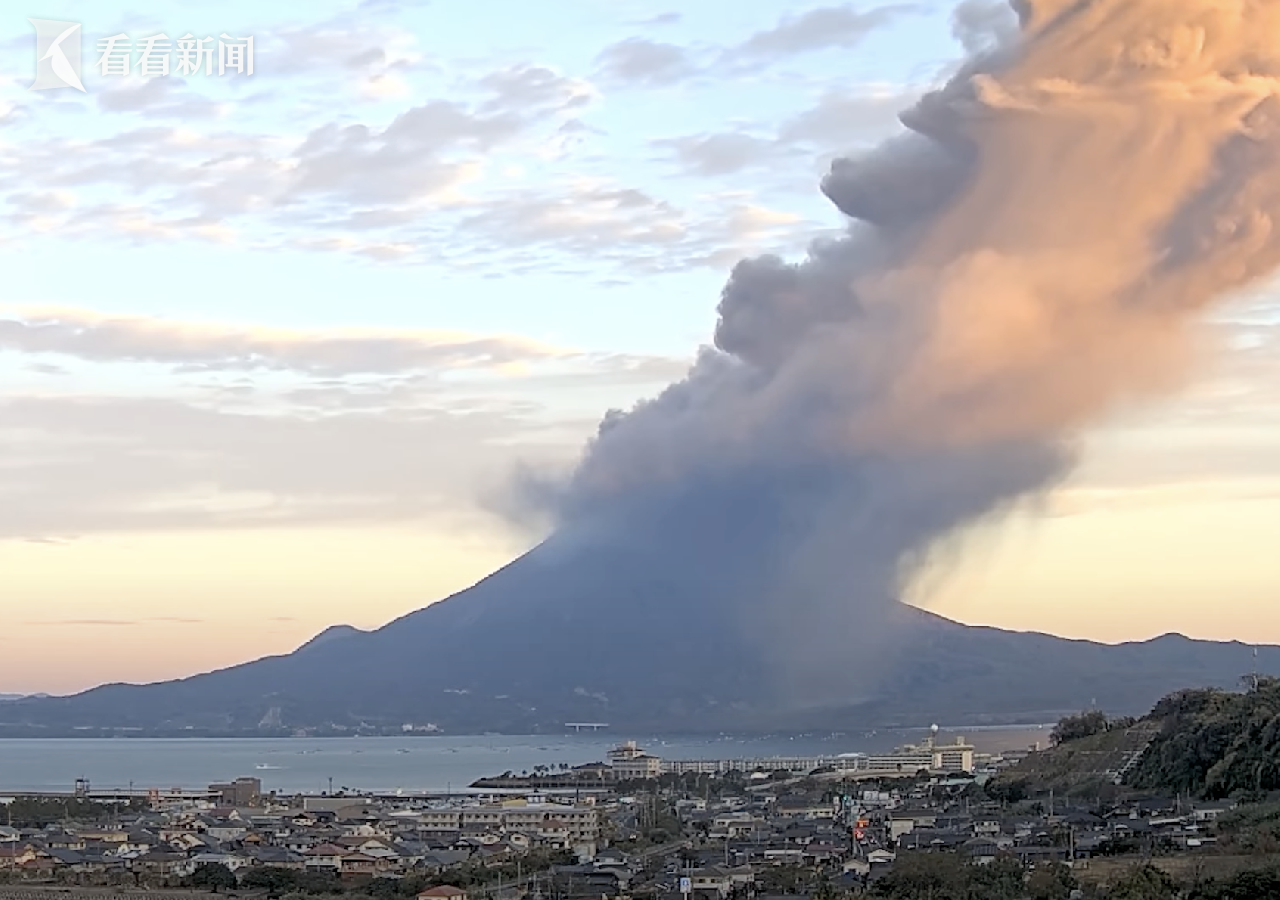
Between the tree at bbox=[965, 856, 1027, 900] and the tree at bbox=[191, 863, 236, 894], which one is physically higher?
the tree at bbox=[965, 856, 1027, 900]

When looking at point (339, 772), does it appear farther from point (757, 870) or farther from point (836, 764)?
point (757, 870)

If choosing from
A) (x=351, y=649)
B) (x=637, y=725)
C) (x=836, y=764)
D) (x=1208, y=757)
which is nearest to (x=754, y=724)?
(x=637, y=725)

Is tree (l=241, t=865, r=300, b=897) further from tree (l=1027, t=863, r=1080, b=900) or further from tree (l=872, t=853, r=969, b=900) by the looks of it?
tree (l=1027, t=863, r=1080, b=900)

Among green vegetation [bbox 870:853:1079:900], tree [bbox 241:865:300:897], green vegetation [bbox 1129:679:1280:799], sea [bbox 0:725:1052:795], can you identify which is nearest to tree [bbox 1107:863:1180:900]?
green vegetation [bbox 870:853:1079:900]

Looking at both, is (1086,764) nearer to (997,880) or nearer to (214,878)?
(214,878)

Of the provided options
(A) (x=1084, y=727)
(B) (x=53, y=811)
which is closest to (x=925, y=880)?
(B) (x=53, y=811)

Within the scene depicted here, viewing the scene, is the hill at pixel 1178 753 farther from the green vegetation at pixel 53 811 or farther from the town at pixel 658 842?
the green vegetation at pixel 53 811
